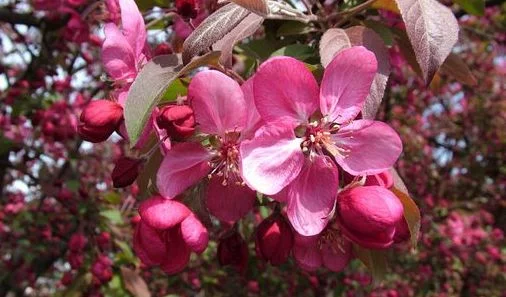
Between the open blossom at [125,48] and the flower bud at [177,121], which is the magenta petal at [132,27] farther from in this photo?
the flower bud at [177,121]

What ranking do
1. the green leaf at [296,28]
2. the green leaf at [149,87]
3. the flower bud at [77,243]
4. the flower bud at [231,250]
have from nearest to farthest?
the green leaf at [149,87]
the flower bud at [231,250]
the green leaf at [296,28]
the flower bud at [77,243]

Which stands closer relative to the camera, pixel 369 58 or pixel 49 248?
pixel 369 58

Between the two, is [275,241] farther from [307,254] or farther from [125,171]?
[125,171]

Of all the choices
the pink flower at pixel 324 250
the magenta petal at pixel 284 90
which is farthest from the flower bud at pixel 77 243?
the magenta petal at pixel 284 90

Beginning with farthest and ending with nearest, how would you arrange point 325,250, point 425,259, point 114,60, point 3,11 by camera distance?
point 425,259 < point 3,11 < point 325,250 < point 114,60

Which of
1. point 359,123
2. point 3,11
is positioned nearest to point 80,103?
point 3,11

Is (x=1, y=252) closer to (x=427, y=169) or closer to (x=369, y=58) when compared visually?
(x=427, y=169)

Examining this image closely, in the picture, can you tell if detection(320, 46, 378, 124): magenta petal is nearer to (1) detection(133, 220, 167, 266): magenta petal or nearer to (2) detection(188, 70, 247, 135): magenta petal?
(2) detection(188, 70, 247, 135): magenta petal
